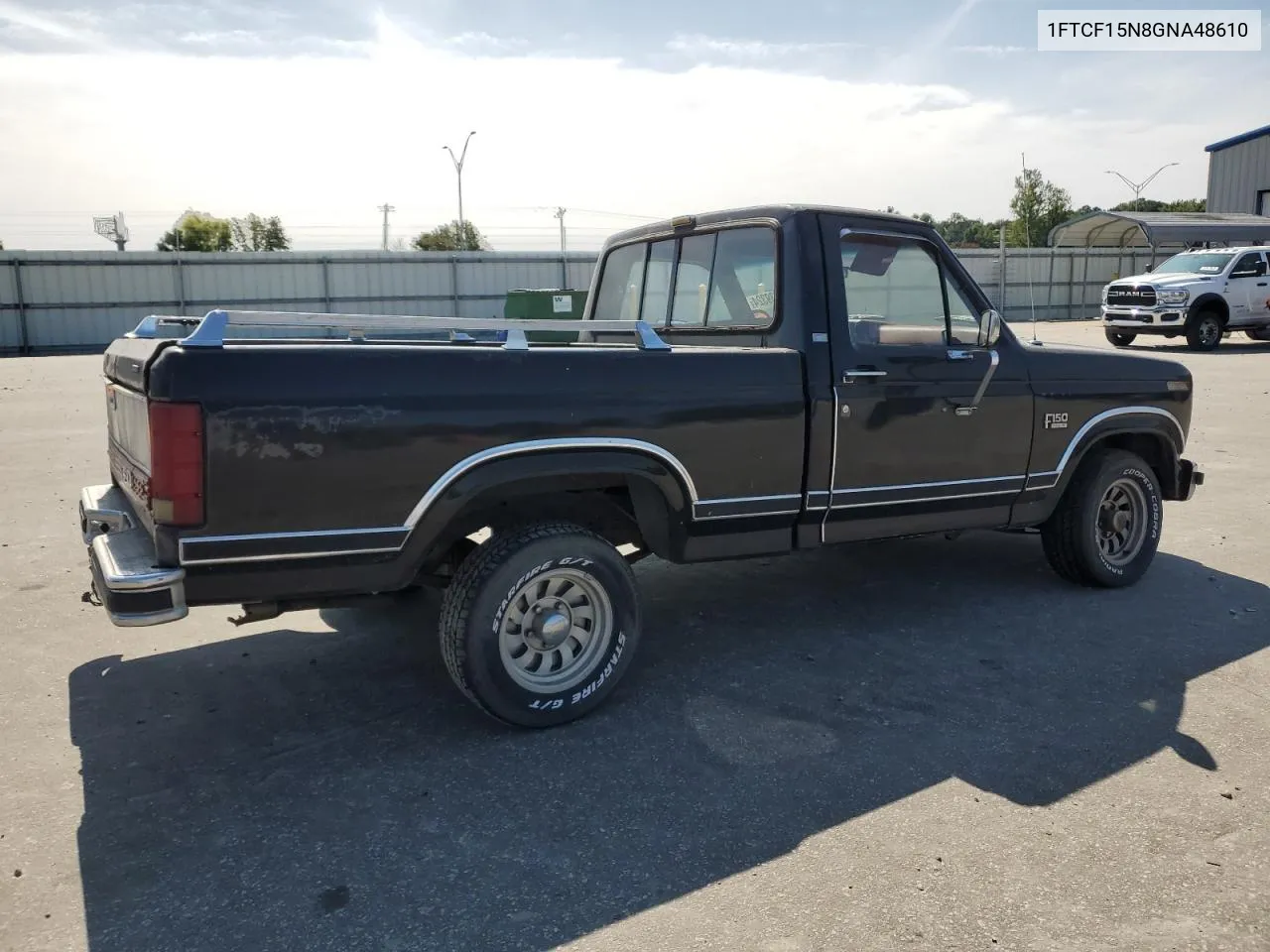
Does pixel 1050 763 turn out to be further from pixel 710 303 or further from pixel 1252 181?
pixel 1252 181

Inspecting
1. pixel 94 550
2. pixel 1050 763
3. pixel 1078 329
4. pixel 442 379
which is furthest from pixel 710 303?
pixel 1078 329

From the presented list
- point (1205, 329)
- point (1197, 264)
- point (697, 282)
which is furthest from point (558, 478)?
point (1197, 264)

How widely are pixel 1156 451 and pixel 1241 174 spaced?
39947mm

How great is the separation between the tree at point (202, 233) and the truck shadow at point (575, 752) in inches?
2408

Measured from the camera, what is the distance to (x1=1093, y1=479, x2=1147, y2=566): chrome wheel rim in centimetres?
552

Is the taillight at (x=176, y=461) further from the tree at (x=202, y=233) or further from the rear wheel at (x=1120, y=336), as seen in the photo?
the tree at (x=202, y=233)

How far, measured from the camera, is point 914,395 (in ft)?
14.6

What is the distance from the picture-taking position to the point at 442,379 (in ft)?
11.0

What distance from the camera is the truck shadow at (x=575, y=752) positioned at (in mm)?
2750

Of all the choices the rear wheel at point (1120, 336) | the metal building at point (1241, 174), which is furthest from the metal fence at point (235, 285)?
the metal building at point (1241, 174)

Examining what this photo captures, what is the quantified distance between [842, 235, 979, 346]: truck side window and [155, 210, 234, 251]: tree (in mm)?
61389

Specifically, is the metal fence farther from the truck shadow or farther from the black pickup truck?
the truck shadow

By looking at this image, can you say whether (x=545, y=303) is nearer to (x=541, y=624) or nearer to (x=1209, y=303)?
(x=1209, y=303)

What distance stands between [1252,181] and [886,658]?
41.8 meters
